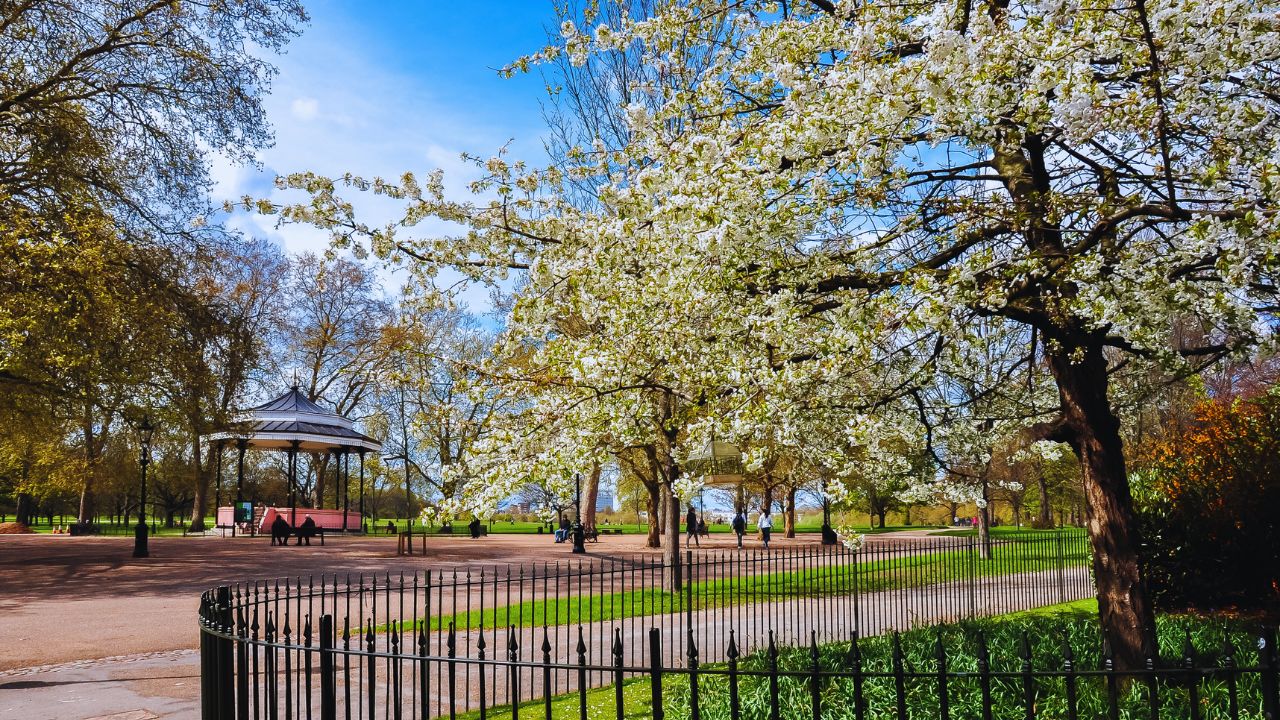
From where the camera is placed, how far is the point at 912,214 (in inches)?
284

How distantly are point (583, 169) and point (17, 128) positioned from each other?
1692 centimetres

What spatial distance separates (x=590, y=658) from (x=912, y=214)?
5769mm

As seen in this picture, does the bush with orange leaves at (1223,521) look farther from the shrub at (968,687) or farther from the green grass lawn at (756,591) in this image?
the shrub at (968,687)

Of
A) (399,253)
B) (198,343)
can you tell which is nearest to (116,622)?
(399,253)

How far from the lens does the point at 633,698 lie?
313 inches

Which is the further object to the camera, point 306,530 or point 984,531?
point 306,530

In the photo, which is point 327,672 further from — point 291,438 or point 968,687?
point 291,438

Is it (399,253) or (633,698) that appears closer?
(633,698)

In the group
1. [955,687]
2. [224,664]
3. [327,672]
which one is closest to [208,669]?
[224,664]

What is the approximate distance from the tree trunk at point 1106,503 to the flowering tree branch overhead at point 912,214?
0.7 inches

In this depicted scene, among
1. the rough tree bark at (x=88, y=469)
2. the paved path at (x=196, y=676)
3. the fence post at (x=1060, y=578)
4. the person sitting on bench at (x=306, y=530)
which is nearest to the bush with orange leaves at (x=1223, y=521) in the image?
the fence post at (x=1060, y=578)

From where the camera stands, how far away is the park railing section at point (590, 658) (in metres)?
3.87

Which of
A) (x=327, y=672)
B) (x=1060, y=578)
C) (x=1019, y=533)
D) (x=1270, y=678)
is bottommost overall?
(x=1019, y=533)

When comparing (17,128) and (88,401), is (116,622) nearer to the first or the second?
(88,401)
